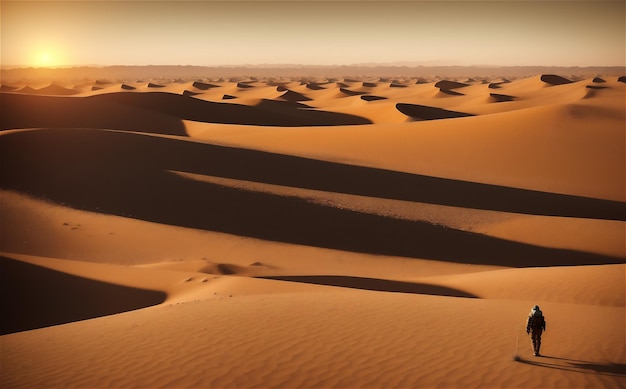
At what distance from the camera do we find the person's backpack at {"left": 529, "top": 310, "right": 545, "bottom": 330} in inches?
268

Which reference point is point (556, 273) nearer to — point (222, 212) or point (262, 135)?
point (222, 212)

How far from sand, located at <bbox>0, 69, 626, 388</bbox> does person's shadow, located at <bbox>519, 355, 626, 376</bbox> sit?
3 centimetres

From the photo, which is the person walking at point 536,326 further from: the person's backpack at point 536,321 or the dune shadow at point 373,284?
the dune shadow at point 373,284

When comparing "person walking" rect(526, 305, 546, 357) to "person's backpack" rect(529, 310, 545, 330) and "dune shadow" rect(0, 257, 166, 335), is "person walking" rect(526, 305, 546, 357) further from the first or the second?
"dune shadow" rect(0, 257, 166, 335)

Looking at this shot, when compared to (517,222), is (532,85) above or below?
above

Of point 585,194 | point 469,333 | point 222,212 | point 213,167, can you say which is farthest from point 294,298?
point 585,194

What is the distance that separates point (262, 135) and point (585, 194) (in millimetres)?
16249

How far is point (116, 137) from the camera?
2406 centimetres

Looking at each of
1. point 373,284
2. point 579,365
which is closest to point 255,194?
point 373,284

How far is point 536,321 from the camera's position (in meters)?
6.83

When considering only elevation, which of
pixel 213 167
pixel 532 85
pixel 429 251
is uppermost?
pixel 532 85

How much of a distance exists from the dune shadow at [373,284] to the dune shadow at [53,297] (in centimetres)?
295

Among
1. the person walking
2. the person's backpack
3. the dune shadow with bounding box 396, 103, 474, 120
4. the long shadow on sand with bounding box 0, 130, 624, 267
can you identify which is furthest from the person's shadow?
the dune shadow with bounding box 396, 103, 474, 120

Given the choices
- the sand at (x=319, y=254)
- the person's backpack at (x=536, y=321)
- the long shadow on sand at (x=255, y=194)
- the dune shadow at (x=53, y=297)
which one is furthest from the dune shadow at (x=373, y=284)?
the person's backpack at (x=536, y=321)
